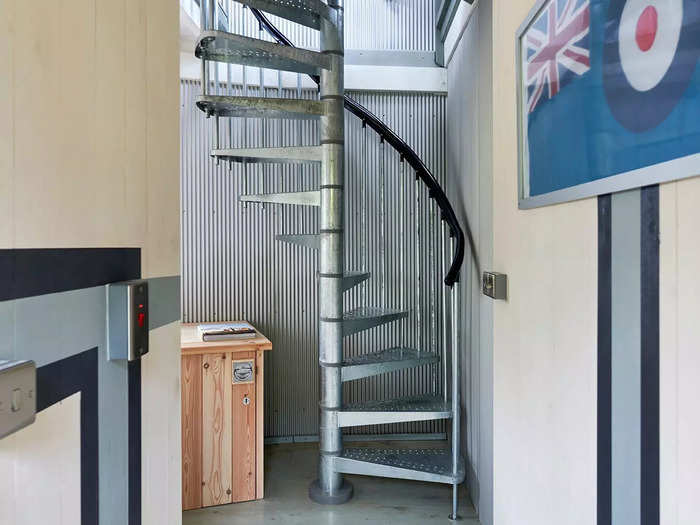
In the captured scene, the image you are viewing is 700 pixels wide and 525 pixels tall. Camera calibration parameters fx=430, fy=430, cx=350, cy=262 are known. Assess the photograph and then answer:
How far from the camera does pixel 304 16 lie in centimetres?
243

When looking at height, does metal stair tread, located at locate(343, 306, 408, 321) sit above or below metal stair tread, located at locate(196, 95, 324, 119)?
below

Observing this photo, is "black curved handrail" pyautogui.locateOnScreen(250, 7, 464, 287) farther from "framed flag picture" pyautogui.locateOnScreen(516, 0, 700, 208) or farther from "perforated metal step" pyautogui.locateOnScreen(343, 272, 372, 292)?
"framed flag picture" pyautogui.locateOnScreen(516, 0, 700, 208)

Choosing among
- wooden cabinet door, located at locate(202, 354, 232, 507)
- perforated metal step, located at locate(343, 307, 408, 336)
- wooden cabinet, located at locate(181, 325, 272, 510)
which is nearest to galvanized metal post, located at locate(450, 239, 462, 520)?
perforated metal step, located at locate(343, 307, 408, 336)

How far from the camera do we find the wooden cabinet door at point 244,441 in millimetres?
2447

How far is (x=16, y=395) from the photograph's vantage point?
64 centimetres

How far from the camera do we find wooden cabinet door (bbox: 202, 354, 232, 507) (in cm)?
240

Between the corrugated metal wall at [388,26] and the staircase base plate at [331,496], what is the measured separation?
3.04 meters

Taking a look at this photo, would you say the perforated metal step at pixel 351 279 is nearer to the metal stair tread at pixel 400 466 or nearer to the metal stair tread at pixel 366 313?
the metal stair tread at pixel 366 313

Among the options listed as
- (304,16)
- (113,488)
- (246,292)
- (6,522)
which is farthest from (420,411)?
(304,16)

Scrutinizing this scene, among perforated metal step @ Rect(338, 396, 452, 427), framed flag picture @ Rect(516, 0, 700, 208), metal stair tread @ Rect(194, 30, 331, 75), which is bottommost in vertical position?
perforated metal step @ Rect(338, 396, 452, 427)

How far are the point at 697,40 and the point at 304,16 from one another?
219cm

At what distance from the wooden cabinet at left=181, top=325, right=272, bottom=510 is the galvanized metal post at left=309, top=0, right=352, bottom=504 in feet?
1.21

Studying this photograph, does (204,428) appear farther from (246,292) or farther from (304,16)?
(304,16)

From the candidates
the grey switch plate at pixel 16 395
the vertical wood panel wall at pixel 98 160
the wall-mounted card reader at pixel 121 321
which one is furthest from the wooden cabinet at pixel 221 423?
the grey switch plate at pixel 16 395
